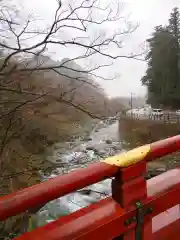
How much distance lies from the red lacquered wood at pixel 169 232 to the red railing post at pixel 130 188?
0.27 metres

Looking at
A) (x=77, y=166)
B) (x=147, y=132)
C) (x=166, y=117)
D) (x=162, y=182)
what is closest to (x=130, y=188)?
(x=162, y=182)

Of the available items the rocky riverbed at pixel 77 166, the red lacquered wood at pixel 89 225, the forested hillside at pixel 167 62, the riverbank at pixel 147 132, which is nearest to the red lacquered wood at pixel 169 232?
the red lacquered wood at pixel 89 225

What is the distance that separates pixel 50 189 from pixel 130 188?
53 cm

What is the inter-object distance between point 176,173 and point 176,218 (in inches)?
13.8

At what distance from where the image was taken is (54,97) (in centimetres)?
469

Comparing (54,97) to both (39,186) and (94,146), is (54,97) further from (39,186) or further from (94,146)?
(94,146)

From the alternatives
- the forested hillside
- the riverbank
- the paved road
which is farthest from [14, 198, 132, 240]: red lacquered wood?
the forested hillside

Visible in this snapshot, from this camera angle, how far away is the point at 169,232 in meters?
1.92

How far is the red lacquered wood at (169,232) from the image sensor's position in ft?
6.09

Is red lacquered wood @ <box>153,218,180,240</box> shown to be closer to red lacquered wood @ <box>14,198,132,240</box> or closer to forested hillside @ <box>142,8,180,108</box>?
red lacquered wood @ <box>14,198,132,240</box>

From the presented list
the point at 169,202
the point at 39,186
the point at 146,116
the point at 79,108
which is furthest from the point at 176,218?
the point at 146,116

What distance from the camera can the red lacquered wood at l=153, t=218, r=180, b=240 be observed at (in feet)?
6.09

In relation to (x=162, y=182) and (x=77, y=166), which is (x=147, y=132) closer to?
(x=77, y=166)

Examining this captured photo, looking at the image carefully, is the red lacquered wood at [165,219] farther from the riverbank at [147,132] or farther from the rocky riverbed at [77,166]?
the riverbank at [147,132]
